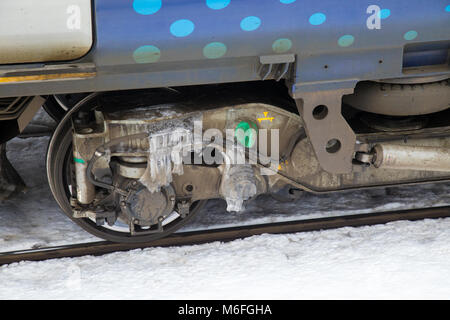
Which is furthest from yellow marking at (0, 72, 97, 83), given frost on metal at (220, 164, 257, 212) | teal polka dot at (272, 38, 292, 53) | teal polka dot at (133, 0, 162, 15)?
frost on metal at (220, 164, 257, 212)

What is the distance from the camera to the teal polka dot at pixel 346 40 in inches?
128

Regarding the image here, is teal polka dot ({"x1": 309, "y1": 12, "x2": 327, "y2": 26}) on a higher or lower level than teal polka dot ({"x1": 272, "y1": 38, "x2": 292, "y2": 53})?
higher

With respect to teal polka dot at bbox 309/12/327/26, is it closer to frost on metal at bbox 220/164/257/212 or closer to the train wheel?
frost on metal at bbox 220/164/257/212

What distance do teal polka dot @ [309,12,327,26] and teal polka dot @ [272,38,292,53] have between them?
0.16 m

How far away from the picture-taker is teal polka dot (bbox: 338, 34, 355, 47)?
10.7 feet

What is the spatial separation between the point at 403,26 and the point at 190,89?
4.68 feet

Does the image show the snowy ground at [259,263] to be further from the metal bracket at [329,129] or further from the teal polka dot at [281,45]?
the teal polka dot at [281,45]

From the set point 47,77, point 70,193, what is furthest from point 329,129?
point 70,193

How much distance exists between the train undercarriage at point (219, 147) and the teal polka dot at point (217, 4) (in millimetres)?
741

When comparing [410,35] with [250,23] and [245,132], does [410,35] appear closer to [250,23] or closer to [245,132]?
[250,23]

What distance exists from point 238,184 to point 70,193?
1204 mm

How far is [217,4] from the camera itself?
3066mm
